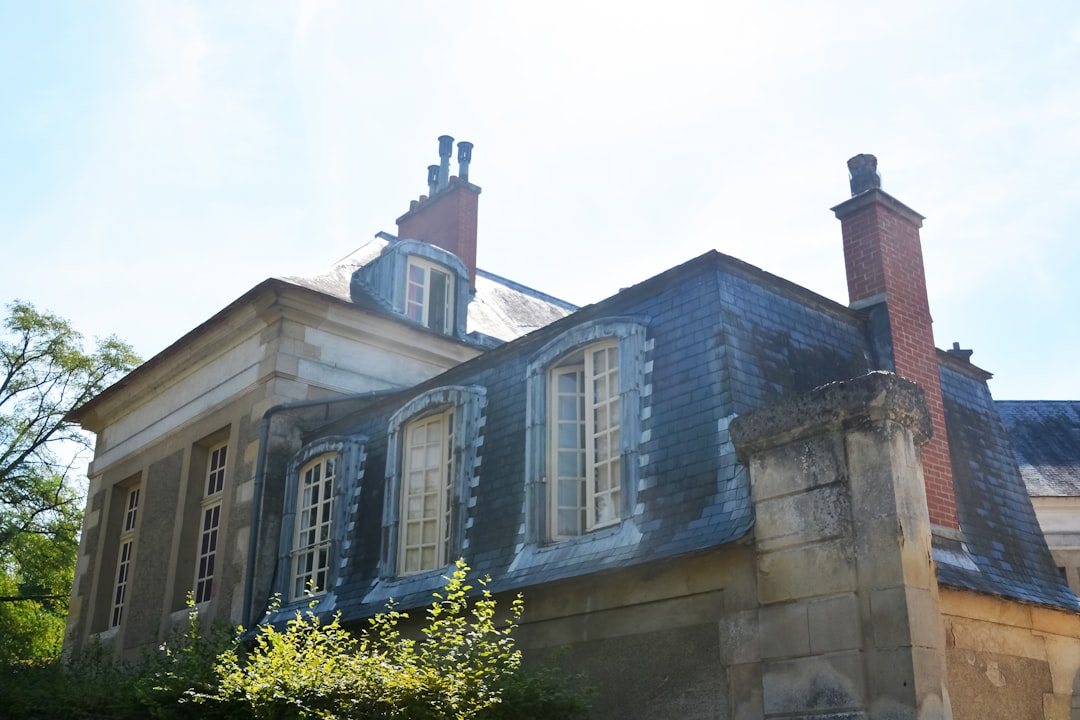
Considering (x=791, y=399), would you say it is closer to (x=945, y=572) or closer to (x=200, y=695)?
(x=945, y=572)

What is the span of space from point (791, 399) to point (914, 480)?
796 mm

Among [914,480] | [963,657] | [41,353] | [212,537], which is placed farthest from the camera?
[41,353]

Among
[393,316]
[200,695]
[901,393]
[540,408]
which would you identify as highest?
[393,316]

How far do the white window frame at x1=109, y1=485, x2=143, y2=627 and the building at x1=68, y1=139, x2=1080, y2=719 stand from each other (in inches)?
35.0

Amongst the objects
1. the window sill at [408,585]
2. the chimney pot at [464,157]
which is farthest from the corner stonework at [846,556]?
the chimney pot at [464,157]

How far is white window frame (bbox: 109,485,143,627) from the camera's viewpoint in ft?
47.1

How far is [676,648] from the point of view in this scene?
268 inches

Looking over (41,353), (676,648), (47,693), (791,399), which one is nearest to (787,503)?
(791,399)

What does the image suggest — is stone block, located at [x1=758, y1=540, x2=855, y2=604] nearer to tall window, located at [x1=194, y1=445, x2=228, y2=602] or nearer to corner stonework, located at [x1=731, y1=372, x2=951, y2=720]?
corner stonework, located at [x1=731, y1=372, x2=951, y2=720]

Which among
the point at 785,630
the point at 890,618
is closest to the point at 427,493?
the point at 785,630

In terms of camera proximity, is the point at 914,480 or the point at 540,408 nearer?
the point at 914,480

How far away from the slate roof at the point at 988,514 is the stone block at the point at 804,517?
176 cm

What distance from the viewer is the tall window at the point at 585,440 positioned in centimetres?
805

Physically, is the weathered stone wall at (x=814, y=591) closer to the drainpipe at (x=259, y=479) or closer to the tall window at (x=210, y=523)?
the drainpipe at (x=259, y=479)
